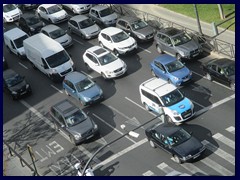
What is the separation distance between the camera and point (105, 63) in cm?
3934

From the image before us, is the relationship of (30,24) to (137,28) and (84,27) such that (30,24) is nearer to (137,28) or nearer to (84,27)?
(84,27)

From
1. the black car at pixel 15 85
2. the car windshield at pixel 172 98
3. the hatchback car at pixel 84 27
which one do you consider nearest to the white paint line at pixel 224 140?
the car windshield at pixel 172 98

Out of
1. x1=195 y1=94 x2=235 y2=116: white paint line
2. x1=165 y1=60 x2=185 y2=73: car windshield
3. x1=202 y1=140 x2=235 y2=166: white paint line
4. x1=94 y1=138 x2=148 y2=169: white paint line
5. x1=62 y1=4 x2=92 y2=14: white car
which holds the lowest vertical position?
x1=195 y1=94 x2=235 y2=116: white paint line

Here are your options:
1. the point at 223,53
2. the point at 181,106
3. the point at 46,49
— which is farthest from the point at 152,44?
the point at 181,106

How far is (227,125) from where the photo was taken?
3241cm

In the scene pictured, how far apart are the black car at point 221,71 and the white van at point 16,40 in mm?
16000

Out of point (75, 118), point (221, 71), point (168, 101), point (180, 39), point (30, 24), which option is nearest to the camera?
point (75, 118)

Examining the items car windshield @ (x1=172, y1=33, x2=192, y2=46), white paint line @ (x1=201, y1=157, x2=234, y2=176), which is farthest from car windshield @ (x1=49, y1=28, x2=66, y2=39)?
white paint line @ (x1=201, y1=157, x2=234, y2=176)

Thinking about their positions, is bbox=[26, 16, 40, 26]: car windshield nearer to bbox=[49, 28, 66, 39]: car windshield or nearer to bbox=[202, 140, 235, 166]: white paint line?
bbox=[49, 28, 66, 39]: car windshield

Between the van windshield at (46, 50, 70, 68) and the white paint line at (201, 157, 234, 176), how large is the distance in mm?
15246

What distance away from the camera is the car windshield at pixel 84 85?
120ft

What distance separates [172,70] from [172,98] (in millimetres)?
4033

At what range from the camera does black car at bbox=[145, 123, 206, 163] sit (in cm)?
2922

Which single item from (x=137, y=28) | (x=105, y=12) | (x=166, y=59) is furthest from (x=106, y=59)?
(x=105, y=12)
